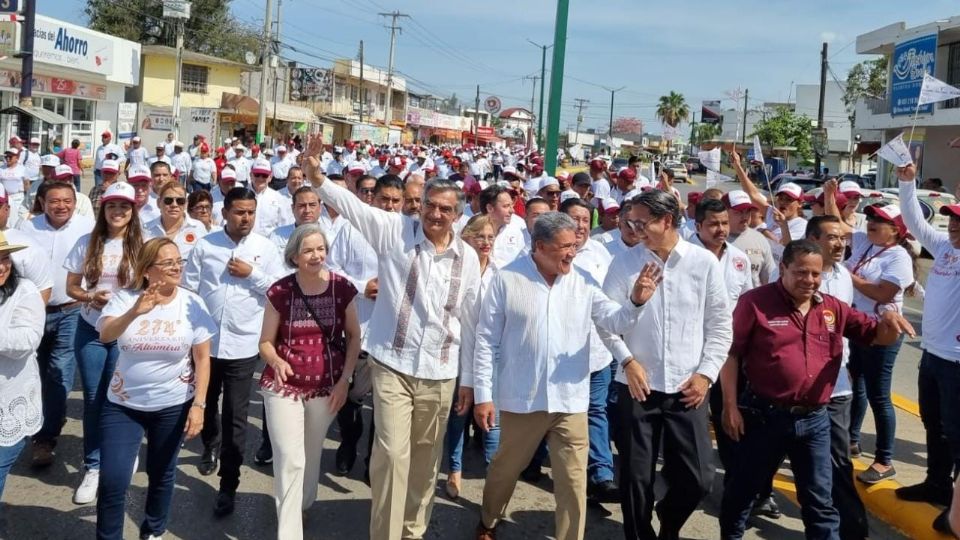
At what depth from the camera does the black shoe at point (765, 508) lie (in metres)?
5.08

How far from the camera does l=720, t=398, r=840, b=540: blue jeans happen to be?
4137 millimetres

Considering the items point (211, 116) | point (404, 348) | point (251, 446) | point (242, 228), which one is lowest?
point (251, 446)

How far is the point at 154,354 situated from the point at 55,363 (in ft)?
5.56

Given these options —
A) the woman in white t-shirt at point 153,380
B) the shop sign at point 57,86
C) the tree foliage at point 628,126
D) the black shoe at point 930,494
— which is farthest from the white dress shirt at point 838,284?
the tree foliage at point 628,126

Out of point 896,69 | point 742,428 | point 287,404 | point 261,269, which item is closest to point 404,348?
point 287,404

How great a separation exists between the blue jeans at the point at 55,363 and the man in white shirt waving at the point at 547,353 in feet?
9.29

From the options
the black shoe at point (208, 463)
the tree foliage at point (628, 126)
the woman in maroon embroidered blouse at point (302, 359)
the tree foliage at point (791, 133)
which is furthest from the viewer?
the tree foliage at point (628, 126)

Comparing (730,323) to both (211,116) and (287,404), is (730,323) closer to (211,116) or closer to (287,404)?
→ (287,404)

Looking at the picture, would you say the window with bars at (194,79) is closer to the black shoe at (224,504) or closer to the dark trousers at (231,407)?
the dark trousers at (231,407)

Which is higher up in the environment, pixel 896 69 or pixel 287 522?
pixel 896 69

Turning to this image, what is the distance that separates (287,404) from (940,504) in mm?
4058

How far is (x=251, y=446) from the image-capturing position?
6.00m

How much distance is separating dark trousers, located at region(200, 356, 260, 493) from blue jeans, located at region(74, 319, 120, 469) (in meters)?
0.63

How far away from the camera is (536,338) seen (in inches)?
159
